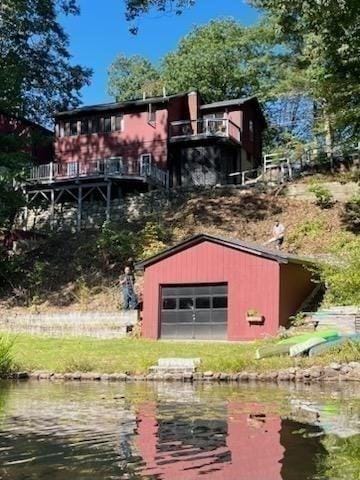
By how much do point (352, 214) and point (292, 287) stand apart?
924 cm

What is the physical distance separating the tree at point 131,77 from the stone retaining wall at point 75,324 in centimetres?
3541

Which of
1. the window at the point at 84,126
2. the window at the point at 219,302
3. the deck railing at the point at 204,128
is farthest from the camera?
the window at the point at 84,126

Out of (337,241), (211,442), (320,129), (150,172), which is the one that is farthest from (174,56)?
(211,442)

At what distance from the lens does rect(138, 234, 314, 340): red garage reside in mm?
23938

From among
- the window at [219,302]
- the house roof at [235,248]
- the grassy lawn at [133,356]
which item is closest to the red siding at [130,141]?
the house roof at [235,248]

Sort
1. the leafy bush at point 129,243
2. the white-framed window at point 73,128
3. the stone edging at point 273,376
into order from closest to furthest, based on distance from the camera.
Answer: the stone edging at point 273,376 < the leafy bush at point 129,243 < the white-framed window at point 73,128

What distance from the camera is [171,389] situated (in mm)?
15352

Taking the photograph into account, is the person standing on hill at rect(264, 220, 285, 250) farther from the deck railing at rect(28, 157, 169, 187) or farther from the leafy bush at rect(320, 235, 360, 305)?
the deck railing at rect(28, 157, 169, 187)

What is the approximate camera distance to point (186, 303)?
25.5 meters

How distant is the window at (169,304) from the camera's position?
25641 millimetres

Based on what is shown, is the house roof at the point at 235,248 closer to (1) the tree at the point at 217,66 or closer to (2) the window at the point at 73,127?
(2) the window at the point at 73,127

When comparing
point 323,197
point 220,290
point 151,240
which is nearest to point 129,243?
point 151,240

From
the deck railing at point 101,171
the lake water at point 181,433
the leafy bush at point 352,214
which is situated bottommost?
the lake water at point 181,433

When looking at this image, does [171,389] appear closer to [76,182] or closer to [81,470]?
[81,470]
